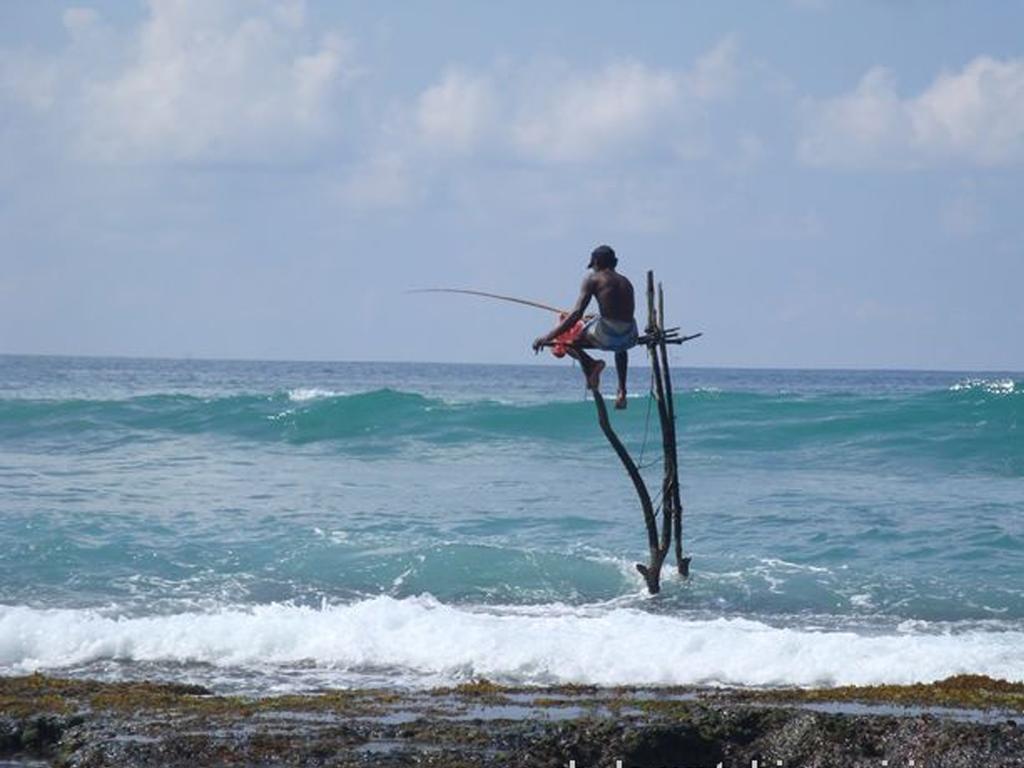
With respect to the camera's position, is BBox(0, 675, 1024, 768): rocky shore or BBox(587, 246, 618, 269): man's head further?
BBox(587, 246, 618, 269): man's head

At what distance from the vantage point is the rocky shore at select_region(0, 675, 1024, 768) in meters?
8.21

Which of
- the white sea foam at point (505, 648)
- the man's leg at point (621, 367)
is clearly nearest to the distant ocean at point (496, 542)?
the white sea foam at point (505, 648)

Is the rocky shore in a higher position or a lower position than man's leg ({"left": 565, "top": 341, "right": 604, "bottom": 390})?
lower

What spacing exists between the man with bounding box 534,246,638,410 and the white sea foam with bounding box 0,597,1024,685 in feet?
8.08

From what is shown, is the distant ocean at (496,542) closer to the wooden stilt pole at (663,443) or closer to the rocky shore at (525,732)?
the wooden stilt pole at (663,443)

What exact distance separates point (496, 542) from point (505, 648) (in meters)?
7.17

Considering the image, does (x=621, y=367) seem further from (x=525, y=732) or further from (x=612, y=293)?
(x=525, y=732)

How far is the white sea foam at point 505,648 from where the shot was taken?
40.3ft

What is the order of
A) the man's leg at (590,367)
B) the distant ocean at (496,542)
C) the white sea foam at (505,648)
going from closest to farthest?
the white sea foam at (505,648)
the distant ocean at (496,542)
the man's leg at (590,367)

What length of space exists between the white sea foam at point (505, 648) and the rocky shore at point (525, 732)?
2.56 meters

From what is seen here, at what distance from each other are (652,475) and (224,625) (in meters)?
16.6

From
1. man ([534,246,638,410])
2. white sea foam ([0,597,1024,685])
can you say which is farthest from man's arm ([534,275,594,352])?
white sea foam ([0,597,1024,685])

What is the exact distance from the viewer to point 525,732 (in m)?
8.49

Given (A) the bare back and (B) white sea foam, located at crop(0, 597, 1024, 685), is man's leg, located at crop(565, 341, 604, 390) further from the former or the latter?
(B) white sea foam, located at crop(0, 597, 1024, 685)
